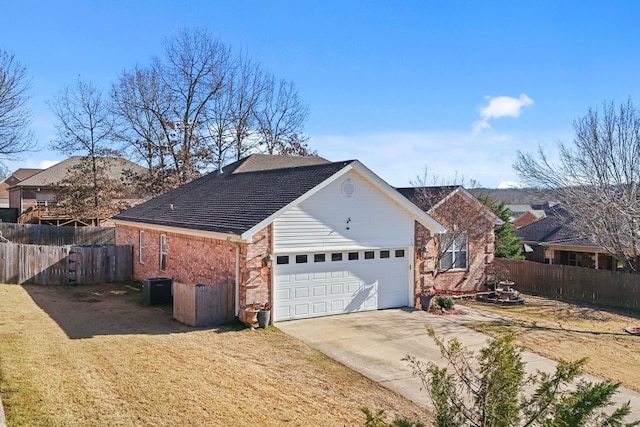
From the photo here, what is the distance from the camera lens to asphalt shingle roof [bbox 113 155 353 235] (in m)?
14.8

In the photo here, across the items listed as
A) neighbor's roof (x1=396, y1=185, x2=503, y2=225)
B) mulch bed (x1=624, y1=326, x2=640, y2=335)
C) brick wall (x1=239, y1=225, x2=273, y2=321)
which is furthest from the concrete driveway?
neighbor's roof (x1=396, y1=185, x2=503, y2=225)

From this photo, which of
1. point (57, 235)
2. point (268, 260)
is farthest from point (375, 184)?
point (57, 235)

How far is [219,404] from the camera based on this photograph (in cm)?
791

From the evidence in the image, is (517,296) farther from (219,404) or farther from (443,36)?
(219,404)

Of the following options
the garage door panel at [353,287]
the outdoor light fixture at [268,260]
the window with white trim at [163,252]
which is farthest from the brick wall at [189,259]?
the garage door panel at [353,287]

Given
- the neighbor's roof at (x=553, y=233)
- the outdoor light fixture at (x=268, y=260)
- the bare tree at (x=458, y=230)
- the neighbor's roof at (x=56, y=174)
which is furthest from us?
the neighbor's roof at (x=56, y=174)

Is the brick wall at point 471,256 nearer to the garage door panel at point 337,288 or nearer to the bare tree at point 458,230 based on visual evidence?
the bare tree at point 458,230

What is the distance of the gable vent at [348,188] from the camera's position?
1570 cm

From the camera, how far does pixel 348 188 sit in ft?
51.8

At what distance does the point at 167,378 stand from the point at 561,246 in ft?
79.1

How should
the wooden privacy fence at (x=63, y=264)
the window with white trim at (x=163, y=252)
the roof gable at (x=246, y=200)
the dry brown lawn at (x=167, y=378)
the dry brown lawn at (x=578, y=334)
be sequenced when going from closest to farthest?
the dry brown lawn at (x=167, y=378) < the dry brown lawn at (x=578, y=334) < the roof gable at (x=246, y=200) < the window with white trim at (x=163, y=252) < the wooden privacy fence at (x=63, y=264)

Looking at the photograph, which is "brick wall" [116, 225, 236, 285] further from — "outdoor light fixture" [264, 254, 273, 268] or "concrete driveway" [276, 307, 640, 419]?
"concrete driveway" [276, 307, 640, 419]

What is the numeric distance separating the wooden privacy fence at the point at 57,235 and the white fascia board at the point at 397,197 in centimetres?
2141

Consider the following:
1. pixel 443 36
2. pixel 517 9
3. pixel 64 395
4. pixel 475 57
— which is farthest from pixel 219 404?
pixel 475 57
